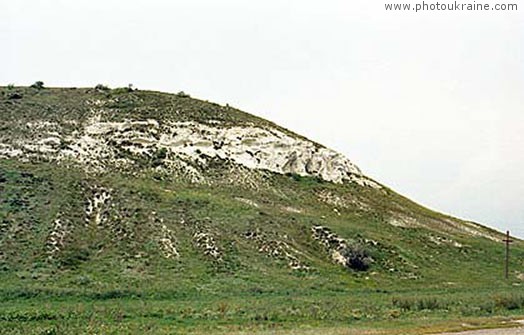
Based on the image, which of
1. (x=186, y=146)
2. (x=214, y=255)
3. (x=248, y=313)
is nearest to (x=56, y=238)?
(x=214, y=255)

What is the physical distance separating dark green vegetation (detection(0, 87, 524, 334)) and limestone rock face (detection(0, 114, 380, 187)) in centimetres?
241

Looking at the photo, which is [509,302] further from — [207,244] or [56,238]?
[56,238]

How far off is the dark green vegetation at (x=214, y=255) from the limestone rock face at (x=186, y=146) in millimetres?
2414

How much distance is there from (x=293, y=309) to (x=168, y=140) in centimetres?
5932

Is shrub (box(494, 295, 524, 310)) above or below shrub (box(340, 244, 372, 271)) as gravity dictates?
below

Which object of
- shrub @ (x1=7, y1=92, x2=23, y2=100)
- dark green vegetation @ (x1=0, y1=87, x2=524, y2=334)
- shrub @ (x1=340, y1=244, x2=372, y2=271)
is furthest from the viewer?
shrub @ (x1=7, y1=92, x2=23, y2=100)

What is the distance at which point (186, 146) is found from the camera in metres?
106

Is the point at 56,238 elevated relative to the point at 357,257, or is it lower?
elevated

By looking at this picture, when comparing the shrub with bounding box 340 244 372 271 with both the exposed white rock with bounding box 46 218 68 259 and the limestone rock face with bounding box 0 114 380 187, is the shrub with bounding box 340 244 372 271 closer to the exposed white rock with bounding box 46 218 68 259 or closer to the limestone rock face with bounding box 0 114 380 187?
the limestone rock face with bounding box 0 114 380 187

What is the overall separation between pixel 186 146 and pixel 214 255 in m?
34.0

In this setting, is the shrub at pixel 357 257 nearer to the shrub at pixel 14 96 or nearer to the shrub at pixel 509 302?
the shrub at pixel 509 302

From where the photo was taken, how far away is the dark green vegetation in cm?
4869

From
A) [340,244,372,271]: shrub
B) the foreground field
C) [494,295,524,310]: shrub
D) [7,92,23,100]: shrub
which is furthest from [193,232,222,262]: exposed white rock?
[7,92,23,100]: shrub

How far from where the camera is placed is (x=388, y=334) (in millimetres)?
38031
